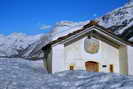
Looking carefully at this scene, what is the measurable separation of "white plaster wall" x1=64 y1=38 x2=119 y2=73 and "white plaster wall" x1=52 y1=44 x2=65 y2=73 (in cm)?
111

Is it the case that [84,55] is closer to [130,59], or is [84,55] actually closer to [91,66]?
[91,66]

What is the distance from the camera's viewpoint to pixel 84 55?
20781 mm

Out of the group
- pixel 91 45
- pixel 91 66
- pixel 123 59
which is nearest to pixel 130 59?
pixel 123 59

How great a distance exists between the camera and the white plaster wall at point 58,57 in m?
19.1

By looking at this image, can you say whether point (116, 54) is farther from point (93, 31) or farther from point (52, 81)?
point (52, 81)

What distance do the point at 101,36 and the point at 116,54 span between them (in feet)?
6.80

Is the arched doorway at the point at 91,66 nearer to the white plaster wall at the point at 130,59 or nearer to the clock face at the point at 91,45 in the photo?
the clock face at the point at 91,45

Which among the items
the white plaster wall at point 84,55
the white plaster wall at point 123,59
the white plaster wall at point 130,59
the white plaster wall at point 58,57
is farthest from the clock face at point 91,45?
the white plaster wall at point 130,59

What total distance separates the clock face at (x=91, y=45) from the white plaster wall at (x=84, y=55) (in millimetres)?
245

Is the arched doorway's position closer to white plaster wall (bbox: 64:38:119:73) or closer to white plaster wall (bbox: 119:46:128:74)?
white plaster wall (bbox: 64:38:119:73)

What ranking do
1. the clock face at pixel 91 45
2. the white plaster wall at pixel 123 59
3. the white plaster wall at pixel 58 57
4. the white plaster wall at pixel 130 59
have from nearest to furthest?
the white plaster wall at pixel 58 57, the clock face at pixel 91 45, the white plaster wall at pixel 130 59, the white plaster wall at pixel 123 59

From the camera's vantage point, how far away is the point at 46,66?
22.1m

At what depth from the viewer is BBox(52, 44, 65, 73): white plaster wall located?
62.5 feet

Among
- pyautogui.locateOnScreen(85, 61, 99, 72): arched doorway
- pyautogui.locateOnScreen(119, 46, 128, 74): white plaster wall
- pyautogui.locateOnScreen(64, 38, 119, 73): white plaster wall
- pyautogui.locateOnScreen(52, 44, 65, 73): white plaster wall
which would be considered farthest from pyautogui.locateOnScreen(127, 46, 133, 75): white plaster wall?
pyautogui.locateOnScreen(52, 44, 65, 73): white plaster wall
